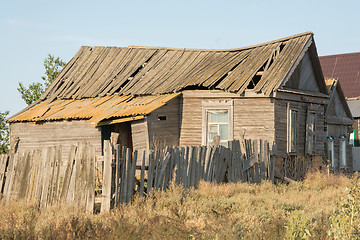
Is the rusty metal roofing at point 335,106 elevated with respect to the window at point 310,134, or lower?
elevated

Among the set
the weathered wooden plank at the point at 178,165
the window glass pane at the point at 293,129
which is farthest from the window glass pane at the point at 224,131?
the weathered wooden plank at the point at 178,165

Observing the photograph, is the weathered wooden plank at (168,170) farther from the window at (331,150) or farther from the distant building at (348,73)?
the distant building at (348,73)

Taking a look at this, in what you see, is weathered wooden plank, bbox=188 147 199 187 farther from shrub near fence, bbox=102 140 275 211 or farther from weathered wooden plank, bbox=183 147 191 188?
weathered wooden plank, bbox=183 147 191 188

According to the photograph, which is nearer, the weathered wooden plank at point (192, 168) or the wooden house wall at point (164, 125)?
the weathered wooden plank at point (192, 168)

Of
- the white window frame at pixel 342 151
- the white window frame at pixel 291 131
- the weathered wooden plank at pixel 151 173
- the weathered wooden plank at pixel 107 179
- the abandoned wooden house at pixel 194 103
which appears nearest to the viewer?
the weathered wooden plank at pixel 107 179

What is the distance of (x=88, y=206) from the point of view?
9625mm

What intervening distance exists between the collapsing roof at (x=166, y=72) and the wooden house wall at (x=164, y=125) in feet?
2.25

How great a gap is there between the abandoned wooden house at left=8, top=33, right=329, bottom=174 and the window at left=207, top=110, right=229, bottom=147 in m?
0.04

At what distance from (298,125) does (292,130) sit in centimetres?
45

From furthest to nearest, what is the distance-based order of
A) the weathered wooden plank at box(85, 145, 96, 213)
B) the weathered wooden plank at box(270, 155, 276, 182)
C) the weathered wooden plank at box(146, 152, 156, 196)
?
the weathered wooden plank at box(270, 155, 276, 182) < the weathered wooden plank at box(146, 152, 156, 196) < the weathered wooden plank at box(85, 145, 96, 213)

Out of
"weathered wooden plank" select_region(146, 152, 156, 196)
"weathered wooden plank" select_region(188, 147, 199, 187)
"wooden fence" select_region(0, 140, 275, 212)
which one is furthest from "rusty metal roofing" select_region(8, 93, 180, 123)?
"weathered wooden plank" select_region(146, 152, 156, 196)

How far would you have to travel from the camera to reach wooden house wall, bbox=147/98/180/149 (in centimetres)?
1753

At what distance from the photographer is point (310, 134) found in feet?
64.1

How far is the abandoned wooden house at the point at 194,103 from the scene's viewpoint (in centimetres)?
1764
